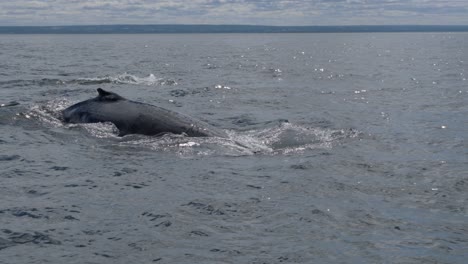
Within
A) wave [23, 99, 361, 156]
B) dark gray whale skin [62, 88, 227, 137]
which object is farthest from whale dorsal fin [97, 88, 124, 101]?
wave [23, 99, 361, 156]

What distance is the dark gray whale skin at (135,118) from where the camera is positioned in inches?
623

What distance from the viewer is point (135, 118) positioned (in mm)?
16484

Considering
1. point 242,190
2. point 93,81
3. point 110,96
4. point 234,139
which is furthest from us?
point 93,81

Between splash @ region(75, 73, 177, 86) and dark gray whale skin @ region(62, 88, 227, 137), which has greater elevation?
dark gray whale skin @ region(62, 88, 227, 137)

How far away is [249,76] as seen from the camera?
3994cm

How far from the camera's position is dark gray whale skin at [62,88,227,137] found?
15836mm

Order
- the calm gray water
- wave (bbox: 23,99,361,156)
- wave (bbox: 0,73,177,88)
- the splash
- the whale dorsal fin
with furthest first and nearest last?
the splash, wave (bbox: 0,73,177,88), the whale dorsal fin, wave (bbox: 23,99,361,156), the calm gray water

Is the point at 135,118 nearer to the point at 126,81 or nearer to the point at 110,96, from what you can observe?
the point at 110,96

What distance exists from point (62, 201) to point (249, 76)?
30.0 m

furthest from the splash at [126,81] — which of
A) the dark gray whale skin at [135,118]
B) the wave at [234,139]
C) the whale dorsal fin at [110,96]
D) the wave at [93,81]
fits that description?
the whale dorsal fin at [110,96]

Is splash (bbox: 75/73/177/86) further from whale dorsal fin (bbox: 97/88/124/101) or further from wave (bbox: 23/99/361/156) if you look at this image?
whale dorsal fin (bbox: 97/88/124/101)

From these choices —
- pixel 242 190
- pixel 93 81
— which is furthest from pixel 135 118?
pixel 93 81

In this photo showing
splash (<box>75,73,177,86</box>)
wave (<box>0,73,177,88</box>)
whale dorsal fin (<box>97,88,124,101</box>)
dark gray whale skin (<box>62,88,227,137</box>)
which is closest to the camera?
dark gray whale skin (<box>62,88,227,137</box>)

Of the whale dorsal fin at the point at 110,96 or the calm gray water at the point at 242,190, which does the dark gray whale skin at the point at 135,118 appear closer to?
the whale dorsal fin at the point at 110,96
